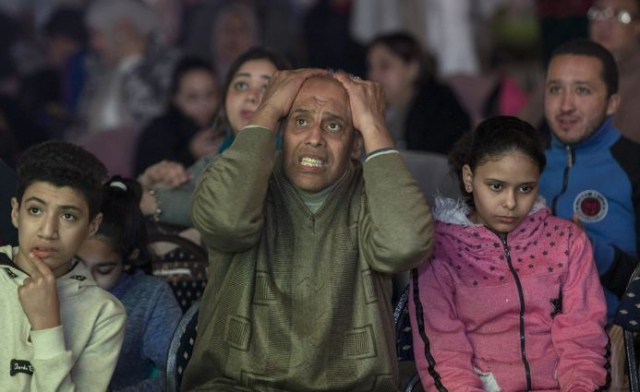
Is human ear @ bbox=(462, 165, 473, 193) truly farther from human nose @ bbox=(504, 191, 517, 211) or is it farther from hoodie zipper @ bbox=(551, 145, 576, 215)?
hoodie zipper @ bbox=(551, 145, 576, 215)

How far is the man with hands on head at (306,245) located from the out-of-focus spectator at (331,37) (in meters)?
5.22

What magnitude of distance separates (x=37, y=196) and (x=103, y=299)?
376mm

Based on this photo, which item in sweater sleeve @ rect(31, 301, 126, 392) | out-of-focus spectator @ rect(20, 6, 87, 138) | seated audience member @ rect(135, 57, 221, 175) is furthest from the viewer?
out-of-focus spectator @ rect(20, 6, 87, 138)

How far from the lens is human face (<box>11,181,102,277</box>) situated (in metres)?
3.82

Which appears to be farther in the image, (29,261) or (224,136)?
(224,136)

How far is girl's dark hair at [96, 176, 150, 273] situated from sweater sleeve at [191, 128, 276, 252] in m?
0.48

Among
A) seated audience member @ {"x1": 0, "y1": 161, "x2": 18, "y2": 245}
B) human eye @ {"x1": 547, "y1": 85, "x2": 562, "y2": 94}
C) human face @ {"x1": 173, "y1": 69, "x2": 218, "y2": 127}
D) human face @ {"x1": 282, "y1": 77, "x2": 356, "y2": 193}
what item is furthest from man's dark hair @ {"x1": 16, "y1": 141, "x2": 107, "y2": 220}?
human face @ {"x1": 173, "y1": 69, "x2": 218, "y2": 127}

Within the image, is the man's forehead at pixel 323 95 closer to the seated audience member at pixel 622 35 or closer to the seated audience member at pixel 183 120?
the seated audience member at pixel 622 35

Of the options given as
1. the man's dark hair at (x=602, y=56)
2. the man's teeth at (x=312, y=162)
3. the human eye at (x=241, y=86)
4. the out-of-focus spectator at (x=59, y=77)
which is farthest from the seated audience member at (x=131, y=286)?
the out-of-focus spectator at (x=59, y=77)

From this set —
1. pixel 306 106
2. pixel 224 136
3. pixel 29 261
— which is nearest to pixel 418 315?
pixel 306 106

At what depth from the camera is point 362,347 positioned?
12.8 ft

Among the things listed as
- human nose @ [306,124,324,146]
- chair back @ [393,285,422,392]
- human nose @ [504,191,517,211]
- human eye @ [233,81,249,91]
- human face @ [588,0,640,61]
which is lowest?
chair back @ [393,285,422,392]

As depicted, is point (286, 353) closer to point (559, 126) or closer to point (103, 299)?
point (103, 299)

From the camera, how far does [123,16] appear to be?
363 inches
